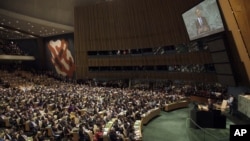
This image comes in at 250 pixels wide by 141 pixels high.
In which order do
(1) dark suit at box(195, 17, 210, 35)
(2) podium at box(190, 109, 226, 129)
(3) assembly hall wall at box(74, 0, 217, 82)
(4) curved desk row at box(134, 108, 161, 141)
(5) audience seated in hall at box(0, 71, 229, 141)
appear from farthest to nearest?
(3) assembly hall wall at box(74, 0, 217, 82) < (1) dark suit at box(195, 17, 210, 35) < (2) podium at box(190, 109, 226, 129) < (5) audience seated in hall at box(0, 71, 229, 141) < (4) curved desk row at box(134, 108, 161, 141)

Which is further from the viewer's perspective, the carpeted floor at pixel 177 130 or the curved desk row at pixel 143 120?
the carpeted floor at pixel 177 130

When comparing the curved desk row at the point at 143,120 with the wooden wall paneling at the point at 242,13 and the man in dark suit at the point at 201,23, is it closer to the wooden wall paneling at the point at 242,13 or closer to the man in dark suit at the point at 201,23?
the man in dark suit at the point at 201,23

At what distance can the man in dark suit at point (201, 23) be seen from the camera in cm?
1524

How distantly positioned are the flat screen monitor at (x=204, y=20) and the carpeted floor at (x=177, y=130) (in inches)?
187

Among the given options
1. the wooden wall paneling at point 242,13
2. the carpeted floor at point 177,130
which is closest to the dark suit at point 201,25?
the wooden wall paneling at point 242,13

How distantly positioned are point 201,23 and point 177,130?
660 cm

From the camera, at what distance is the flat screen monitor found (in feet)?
45.0

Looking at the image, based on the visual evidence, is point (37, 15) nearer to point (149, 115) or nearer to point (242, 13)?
point (149, 115)

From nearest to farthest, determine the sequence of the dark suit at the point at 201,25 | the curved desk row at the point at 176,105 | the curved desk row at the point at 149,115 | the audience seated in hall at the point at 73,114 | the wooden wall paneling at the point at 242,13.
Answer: the audience seated in hall at the point at 73,114 < the wooden wall paneling at the point at 242,13 < the curved desk row at the point at 149,115 < the dark suit at the point at 201,25 < the curved desk row at the point at 176,105

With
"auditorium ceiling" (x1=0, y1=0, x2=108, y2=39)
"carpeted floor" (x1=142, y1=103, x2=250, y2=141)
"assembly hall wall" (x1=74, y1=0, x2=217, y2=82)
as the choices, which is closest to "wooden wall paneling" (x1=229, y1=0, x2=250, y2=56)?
"carpeted floor" (x1=142, y1=103, x2=250, y2=141)

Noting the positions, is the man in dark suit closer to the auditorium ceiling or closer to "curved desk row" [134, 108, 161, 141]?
"curved desk row" [134, 108, 161, 141]

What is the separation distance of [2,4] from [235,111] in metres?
20.7

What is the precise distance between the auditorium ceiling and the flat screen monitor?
47.2 feet

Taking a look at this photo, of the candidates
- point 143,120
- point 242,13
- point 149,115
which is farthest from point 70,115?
point 242,13
